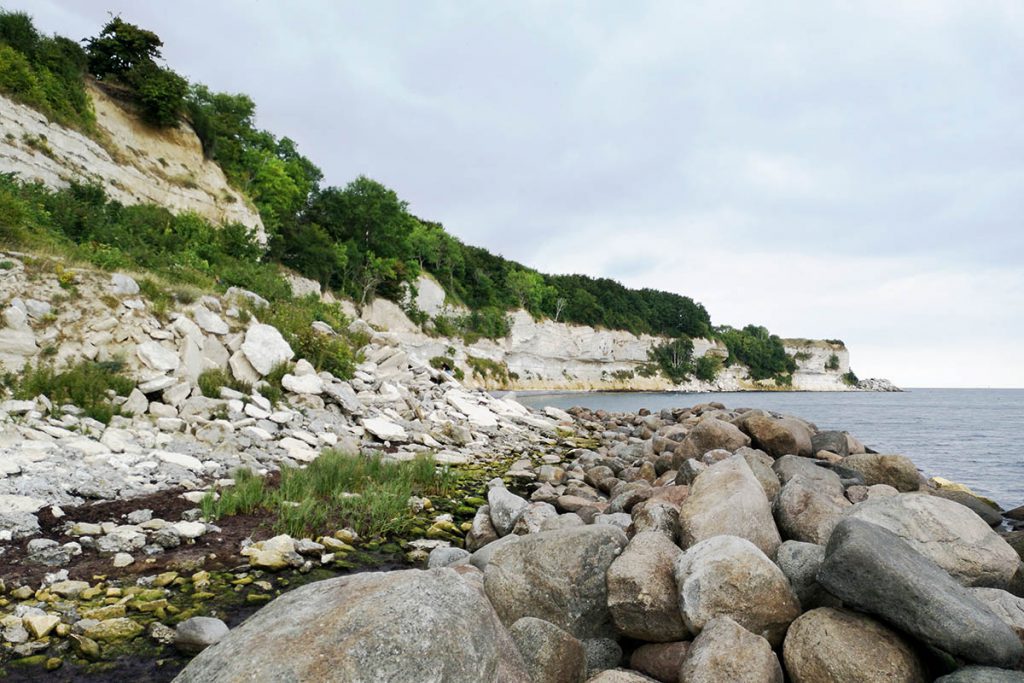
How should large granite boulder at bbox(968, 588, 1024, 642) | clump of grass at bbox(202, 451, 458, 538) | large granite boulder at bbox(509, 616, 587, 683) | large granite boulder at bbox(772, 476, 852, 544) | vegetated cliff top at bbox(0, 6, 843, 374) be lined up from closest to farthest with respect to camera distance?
large granite boulder at bbox(509, 616, 587, 683) < large granite boulder at bbox(968, 588, 1024, 642) < large granite boulder at bbox(772, 476, 852, 544) < clump of grass at bbox(202, 451, 458, 538) < vegetated cliff top at bbox(0, 6, 843, 374)

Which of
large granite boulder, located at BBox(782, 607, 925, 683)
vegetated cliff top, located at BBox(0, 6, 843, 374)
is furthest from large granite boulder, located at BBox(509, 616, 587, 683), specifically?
vegetated cliff top, located at BBox(0, 6, 843, 374)

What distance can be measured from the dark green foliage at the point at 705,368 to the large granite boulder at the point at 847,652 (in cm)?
11449

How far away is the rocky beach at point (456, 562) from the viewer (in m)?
3.06

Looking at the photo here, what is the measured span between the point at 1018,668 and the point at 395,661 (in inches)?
176

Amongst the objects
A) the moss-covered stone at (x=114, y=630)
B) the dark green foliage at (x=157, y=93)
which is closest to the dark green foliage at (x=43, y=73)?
the dark green foliage at (x=157, y=93)

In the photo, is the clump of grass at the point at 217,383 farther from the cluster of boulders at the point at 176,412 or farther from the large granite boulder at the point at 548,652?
the large granite boulder at the point at 548,652

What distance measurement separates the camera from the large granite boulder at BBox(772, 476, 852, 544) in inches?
224

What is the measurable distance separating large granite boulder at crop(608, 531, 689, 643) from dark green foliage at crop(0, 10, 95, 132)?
95.3 feet

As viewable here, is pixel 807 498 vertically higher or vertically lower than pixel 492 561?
higher

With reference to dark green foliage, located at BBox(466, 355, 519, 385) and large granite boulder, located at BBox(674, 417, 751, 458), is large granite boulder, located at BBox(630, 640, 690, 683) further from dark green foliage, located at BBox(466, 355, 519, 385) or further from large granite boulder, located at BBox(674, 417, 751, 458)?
dark green foliage, located at BBox(466, 355, 519, 385)

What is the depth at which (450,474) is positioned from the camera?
11531 millimetres

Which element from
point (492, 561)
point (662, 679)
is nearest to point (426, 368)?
point (492, 561)

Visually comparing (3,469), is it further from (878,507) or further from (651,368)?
(651,368)

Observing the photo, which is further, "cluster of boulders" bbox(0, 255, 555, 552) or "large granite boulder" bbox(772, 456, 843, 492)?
"cluster of boulders" bbox(0, 255, 555, 552)
